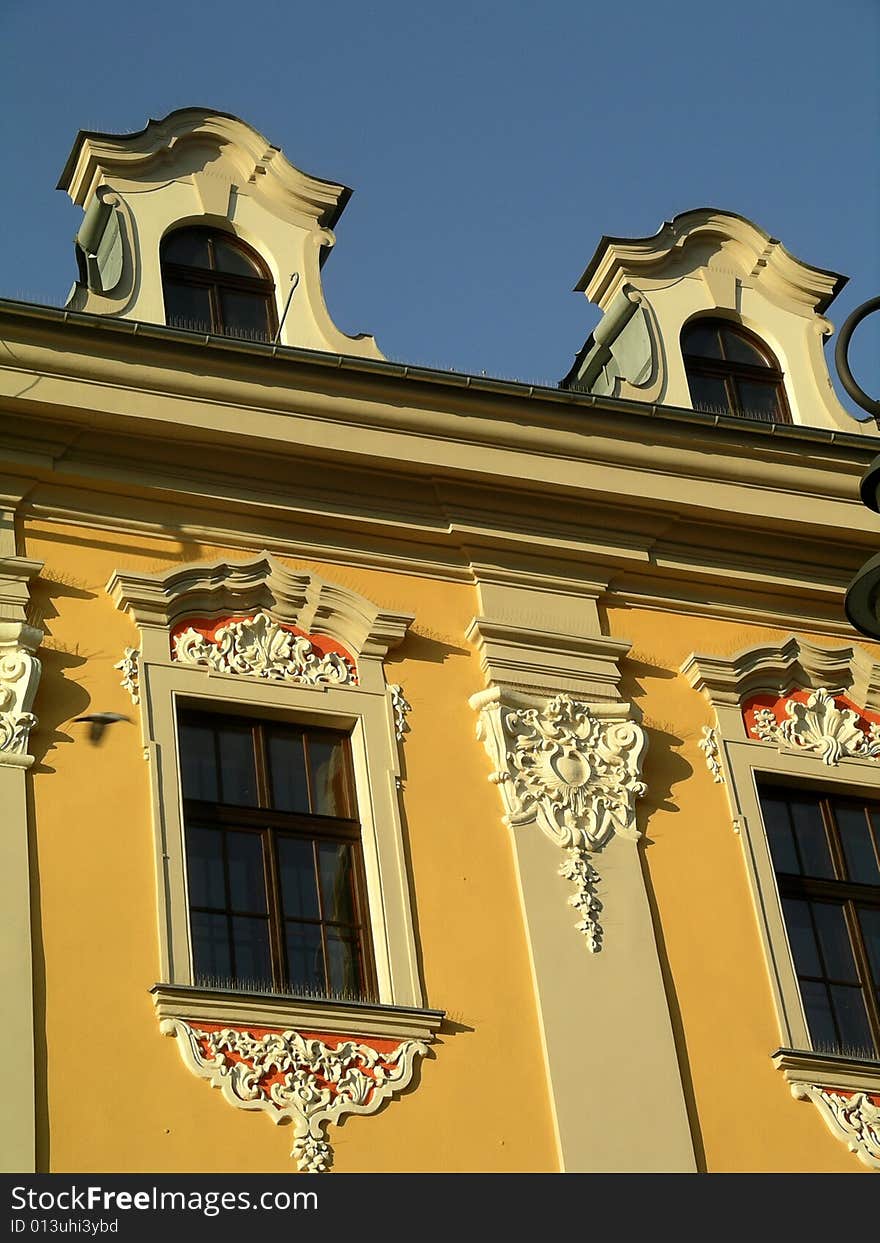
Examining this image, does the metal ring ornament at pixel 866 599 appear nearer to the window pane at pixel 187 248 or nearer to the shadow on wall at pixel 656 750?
the shadow on wall at pixel 656 750

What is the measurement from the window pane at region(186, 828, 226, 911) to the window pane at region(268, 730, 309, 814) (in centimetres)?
42

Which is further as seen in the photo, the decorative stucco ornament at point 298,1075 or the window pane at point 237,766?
the window pane at point 237,766

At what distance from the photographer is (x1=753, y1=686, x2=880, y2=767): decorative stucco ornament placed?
43.2ft

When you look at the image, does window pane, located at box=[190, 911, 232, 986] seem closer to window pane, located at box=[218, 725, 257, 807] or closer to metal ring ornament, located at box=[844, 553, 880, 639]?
window pane, located at box=[218, 725, 257, 807]

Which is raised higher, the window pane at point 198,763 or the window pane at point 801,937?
the window pane at point 198,763

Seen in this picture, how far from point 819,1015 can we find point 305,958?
2.64 meters

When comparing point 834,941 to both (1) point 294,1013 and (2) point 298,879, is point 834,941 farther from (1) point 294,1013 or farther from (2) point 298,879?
(1) point 294,1013

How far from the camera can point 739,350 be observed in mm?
14945

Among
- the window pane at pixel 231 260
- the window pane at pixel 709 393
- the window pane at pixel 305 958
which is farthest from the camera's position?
the window pane at pixel 709 393

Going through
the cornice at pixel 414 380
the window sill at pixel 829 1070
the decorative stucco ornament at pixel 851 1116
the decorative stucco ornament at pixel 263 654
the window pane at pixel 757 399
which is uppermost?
the window pane at pixel 757 399

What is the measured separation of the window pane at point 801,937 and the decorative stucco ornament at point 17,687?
3.94 m

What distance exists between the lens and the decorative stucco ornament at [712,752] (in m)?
12.8

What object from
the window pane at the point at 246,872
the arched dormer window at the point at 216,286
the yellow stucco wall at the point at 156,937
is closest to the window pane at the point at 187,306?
the arched dormer window at the point at 216,286

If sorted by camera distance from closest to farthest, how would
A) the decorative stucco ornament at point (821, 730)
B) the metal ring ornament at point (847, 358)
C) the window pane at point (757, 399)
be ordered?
the metal ring ornament at point (847, 358)
the decorative stucco ornament at point (821, 730)
the window pane at point (757, 399)
